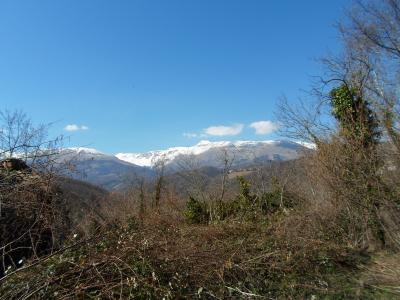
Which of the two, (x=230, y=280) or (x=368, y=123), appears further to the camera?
(x=368, y=123)

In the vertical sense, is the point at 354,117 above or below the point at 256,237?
above

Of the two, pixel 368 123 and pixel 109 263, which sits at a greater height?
pixel 368 123

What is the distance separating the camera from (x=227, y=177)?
19.5 meters

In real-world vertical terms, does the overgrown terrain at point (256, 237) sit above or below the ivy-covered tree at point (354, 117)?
below

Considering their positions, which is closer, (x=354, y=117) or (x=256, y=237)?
(x=256, y=237)

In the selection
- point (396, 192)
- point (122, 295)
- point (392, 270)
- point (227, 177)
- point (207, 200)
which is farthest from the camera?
point (227, 177)

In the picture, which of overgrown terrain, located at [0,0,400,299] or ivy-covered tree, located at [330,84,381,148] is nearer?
overgrown terrain, located at [0,0,400,299]

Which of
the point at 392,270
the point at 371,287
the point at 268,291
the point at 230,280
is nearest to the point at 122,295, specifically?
the point at 230,280

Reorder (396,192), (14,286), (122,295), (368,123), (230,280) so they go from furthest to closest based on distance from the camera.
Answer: (368,123) → (396,192) → (230,280) → (122,295) → (14,286)

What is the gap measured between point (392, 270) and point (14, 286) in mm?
6630

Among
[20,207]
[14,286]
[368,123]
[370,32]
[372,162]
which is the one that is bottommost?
[14,286]

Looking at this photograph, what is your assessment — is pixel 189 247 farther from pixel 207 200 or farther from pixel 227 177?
pixel 227 177

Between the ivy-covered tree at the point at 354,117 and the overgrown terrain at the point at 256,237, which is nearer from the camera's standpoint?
the overgrown terrain at the point at 256,237

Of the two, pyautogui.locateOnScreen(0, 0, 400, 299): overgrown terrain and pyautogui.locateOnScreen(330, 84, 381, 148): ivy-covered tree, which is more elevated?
pyautogui.locateOnScreen(330, 84, 381, 148): ivy-covered tree
